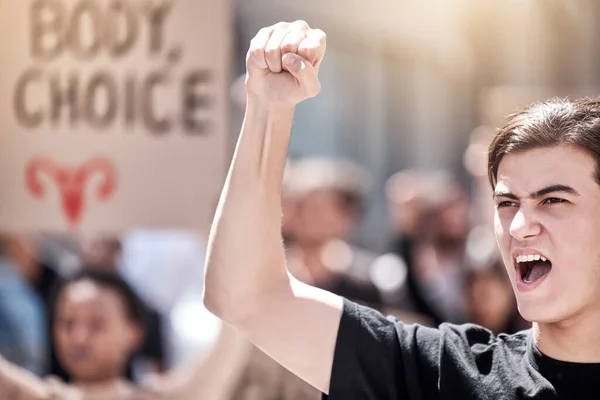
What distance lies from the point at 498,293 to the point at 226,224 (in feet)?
8.92

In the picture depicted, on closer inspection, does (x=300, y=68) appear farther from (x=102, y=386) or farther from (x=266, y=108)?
(x=102, y=386)

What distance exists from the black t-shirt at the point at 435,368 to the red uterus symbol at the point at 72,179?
4.67ft

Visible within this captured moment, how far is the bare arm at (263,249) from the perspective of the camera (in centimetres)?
206

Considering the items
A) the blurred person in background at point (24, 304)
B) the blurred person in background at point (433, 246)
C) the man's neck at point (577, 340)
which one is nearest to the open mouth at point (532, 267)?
the man's neck at point (577, 340)

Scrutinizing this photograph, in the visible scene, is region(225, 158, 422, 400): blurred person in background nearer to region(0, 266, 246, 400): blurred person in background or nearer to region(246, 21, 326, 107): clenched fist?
region(0, 266, 246, 400): blurred person in background

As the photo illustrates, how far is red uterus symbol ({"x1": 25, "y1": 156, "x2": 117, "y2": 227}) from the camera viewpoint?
11.0ft

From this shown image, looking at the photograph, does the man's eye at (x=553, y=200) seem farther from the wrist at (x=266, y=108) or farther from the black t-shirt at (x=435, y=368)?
the wrist at (x=266, y=108)

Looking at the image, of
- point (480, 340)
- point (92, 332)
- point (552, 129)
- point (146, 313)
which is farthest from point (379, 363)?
point (146, 313)

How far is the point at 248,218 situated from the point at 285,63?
0.31 m

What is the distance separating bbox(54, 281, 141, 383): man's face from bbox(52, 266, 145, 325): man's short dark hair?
0.06 ft

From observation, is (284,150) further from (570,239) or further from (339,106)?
(339,106)

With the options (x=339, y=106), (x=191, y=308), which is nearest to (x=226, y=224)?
(x=191, y=308)

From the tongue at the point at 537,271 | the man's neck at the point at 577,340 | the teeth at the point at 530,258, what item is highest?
the teeth at the point at 530,258

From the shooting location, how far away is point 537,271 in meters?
2.09
